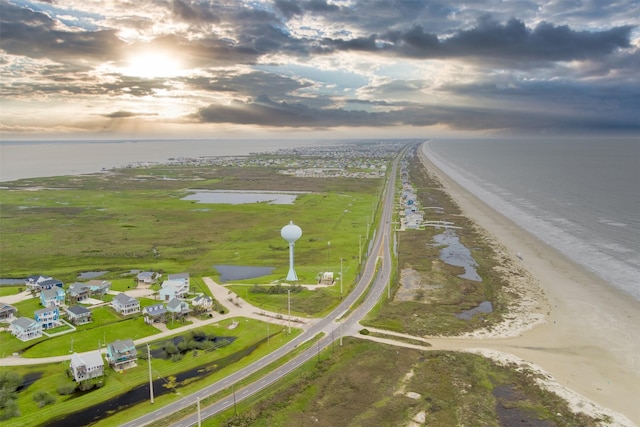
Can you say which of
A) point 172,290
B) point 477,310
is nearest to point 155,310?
point 172,290

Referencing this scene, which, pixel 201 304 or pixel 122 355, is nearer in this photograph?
pixel 122 355

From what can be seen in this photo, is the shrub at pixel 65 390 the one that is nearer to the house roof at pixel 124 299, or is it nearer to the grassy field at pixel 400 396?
the grassy field at pixel 400 396

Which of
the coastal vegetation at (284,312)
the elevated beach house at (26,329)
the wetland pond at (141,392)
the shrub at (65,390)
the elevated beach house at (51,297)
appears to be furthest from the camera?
the elevated beach house at (51,297)

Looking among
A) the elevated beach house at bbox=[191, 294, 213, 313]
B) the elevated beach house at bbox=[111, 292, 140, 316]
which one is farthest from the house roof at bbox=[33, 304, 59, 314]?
the elevated beach house at bbox=[191, 294, 213, 313]

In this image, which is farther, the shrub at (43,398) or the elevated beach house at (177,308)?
the elevated beach house at (177,308)

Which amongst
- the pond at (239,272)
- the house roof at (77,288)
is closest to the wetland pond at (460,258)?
the pond at (239,272)

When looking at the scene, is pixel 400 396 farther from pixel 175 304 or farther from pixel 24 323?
pixel 24 323
